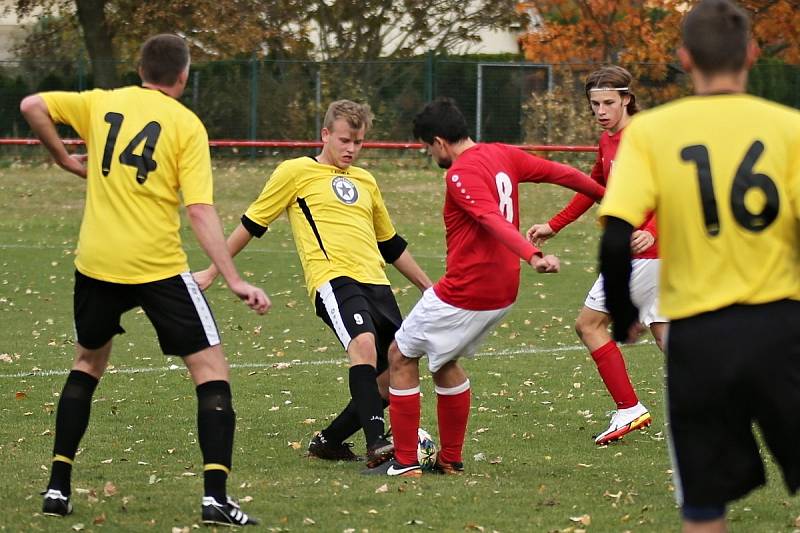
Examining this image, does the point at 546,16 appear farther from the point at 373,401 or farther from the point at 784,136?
the point at 784,136

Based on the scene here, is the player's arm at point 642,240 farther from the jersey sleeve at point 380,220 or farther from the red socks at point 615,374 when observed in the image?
the jersey sleeve at point 380,220

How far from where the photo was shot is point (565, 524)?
5969 mm

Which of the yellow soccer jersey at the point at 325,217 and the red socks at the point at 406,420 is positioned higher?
the yellow soccer jersey at the point at 325,217

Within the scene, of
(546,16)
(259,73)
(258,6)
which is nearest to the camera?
(259,73)

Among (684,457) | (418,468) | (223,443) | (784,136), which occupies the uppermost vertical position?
(784,136)

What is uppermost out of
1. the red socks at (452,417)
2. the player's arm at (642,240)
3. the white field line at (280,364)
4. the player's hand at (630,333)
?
the player's hand at (630,333)

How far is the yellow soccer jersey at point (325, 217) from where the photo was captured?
7.51 m

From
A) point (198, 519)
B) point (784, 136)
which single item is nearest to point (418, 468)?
point (198, 519)

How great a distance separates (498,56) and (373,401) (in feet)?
95.3

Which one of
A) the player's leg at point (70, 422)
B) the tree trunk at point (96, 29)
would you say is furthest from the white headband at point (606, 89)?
the tree trunk at point (96, 29)

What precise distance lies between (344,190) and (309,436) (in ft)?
4.87

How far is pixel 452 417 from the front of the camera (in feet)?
23.1

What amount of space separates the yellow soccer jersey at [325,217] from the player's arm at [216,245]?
1721 millimetres

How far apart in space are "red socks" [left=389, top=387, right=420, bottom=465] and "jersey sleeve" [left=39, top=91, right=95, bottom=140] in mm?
2120
